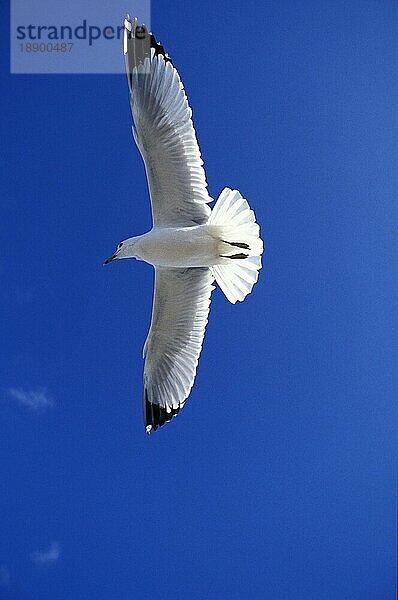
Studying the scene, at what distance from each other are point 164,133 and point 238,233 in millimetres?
244

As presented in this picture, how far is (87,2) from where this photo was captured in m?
2.58

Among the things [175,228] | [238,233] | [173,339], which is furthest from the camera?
[173,339]

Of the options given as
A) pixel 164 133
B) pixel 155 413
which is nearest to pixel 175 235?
Result: pixel 164 133

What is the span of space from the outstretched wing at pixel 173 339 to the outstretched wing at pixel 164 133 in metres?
0.14

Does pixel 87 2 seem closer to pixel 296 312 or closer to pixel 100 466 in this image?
pixel 296 312

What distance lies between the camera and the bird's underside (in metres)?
1.82

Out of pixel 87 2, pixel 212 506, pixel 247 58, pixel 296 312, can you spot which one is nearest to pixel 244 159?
pixel 247 58

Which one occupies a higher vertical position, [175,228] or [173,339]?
[175,228]

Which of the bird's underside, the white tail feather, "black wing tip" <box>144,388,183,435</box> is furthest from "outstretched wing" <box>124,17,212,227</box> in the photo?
"black wing tip" <box>144,388,183,435</box>

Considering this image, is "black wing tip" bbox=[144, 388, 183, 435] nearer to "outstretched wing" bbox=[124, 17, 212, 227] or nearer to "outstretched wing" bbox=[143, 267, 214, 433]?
"outstretched wing" bbox=[143, 267, 214, 433]

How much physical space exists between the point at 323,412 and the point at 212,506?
396mm

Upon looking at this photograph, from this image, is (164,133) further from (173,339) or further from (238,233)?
(173,339)

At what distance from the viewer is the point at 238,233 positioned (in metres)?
1.84

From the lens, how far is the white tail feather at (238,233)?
1821 mm
